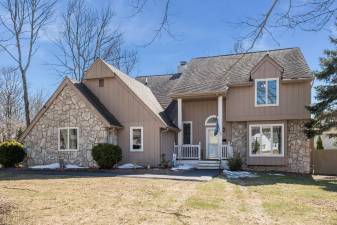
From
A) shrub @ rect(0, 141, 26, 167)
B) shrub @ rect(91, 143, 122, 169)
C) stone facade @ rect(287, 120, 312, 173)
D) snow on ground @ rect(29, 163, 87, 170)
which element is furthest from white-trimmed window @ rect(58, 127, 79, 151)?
stone facade @ rect(287, 120, 312, 173)

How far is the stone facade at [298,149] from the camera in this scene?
19094 millimetres

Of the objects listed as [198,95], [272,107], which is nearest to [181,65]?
[198,95]

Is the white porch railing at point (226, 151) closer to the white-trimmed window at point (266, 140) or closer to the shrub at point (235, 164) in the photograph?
the white-trimmed window at point (266, 140)

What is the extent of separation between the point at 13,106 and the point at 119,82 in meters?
22.0

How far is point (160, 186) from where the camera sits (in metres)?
11.7

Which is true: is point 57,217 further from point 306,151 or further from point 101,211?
point 306,151

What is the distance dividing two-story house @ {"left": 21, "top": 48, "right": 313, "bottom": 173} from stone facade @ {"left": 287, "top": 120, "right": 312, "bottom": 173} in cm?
5

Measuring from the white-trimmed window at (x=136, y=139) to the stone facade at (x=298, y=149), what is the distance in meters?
8.03

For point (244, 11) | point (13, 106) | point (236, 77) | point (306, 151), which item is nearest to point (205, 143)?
point (236, 77)

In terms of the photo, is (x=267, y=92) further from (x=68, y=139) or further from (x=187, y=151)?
(x=68, y=139)

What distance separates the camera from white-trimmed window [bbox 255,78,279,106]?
19.4m

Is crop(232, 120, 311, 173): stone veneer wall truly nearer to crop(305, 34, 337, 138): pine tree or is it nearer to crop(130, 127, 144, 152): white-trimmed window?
crop(305, 34, 337, 138): pine tree

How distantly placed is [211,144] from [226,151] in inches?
62.6

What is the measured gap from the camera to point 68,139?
63.4 feet
